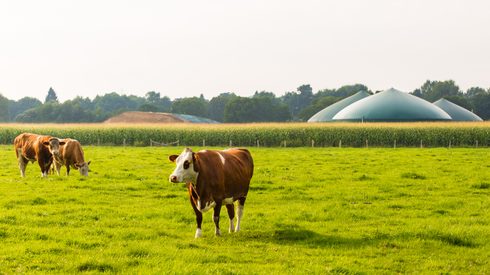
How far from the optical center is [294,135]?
61688 mm

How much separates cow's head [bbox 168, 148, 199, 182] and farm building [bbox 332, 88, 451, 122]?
86441mm

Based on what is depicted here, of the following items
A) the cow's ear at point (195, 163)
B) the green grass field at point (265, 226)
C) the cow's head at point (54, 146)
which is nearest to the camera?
the green grass field at point (265, 226)

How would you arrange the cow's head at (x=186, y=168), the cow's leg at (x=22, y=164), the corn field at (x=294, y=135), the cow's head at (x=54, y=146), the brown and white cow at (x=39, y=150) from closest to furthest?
the cow's head at (x=186, y=168) → the cow's head at (x=54, y=146) → the brown and white cow at (x=39, y=150) → the cow's leg at (x=22, y=164) → the corn field at (x=294, y=135)

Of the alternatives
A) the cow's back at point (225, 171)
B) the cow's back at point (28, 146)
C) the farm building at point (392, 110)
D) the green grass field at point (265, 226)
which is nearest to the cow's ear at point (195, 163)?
the cow's back at point (225, 171)

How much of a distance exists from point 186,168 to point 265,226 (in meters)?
2.97

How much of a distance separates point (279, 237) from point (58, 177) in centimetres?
1356

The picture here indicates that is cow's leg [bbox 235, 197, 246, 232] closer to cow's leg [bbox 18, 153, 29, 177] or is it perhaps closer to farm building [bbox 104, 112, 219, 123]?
cow's leg [bbox 18, 153, 29, 177]

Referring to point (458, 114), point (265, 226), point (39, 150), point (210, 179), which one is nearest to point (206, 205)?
point (210, 179)

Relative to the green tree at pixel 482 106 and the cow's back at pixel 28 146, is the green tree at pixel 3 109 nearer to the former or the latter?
the green tree at pixel 482 106

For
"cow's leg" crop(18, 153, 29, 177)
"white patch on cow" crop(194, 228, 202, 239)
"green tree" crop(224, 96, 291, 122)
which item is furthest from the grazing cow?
"green tree" crop(224, 96, 291, 122)

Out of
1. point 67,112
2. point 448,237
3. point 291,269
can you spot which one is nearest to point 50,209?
point 291,269

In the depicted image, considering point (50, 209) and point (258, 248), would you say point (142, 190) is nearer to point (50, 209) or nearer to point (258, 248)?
point (50, 209)

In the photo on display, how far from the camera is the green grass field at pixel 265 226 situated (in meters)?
11.3

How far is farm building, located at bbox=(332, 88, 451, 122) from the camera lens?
9750 centimetres
